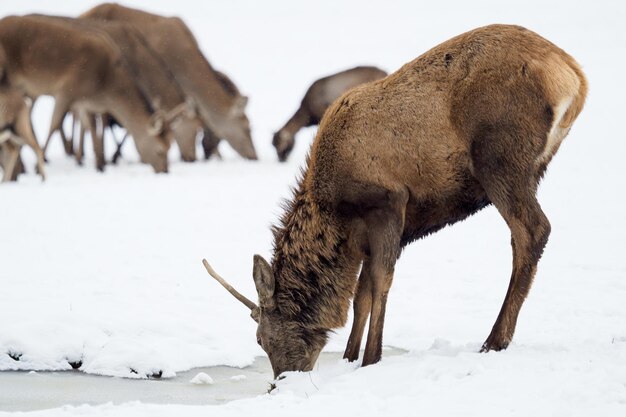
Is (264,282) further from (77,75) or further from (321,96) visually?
(321,96)

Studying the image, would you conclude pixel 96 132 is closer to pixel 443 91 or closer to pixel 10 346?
pixel 10 346

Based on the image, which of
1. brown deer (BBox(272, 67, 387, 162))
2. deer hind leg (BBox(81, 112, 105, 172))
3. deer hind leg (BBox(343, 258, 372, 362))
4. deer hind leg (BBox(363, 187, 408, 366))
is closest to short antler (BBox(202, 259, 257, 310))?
deer hind leg (BBox(343, 258, 372, 362))

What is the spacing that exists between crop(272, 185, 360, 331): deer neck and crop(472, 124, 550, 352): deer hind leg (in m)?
1.04

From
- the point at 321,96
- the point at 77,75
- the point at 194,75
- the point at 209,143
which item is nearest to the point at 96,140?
the point at 77,75

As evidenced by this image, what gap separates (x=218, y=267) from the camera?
11.5 meters

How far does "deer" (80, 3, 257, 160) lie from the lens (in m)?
22.2

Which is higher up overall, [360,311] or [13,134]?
[360,311]

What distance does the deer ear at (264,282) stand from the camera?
285 inches

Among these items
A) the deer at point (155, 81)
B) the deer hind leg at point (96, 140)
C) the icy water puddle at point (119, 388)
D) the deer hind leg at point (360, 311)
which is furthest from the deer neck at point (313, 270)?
the deer at point (155, 81)

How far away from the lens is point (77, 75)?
63.1 feet

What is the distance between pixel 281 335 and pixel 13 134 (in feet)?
35.5

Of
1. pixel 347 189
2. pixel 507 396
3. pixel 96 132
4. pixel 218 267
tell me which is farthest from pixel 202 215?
pixel 507 396

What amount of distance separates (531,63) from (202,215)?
7821 millimetres

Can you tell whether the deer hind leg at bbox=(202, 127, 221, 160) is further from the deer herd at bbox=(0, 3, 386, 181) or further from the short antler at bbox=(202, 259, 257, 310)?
the short antler at bbox=(202, 259, 257, 310)
